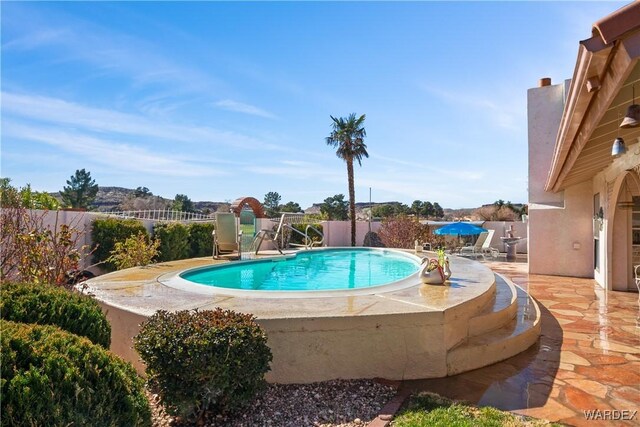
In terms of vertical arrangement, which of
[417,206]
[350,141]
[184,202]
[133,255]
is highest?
[350,141]

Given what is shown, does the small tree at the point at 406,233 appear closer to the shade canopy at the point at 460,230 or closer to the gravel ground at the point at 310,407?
the shade canopy at the point at 460,230

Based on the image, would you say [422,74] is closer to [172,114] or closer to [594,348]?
[594,348]

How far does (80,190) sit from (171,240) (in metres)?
42.8

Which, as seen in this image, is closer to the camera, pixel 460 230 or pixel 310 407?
pixel 310 407

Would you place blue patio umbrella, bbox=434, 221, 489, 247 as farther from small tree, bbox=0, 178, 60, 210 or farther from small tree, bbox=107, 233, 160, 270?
small tree, bbox=0, 178, 60, 210

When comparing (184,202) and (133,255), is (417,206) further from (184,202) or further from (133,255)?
(133,255)

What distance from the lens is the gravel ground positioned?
3545 millimetres

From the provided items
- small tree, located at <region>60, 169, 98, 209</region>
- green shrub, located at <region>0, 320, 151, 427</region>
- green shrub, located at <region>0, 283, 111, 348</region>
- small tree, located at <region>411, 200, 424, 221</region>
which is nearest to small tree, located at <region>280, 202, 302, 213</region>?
small tree, located at <region>411, 200, 424, 221</region>

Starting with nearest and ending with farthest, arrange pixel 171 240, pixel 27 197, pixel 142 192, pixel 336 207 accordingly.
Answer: pixel 27 197 → pixel 171 240 → pixel 336 207 → pixel 142 192

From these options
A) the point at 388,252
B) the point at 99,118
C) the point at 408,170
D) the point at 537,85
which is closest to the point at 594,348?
the point at 388,252

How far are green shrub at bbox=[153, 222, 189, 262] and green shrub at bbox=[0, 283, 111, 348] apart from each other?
1029cm

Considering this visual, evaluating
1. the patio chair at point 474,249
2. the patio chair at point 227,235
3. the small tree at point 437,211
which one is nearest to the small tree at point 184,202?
the small tree at point 437,211

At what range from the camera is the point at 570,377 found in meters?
4.50

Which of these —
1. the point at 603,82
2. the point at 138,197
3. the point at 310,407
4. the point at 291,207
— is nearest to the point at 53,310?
the point at 310,407
